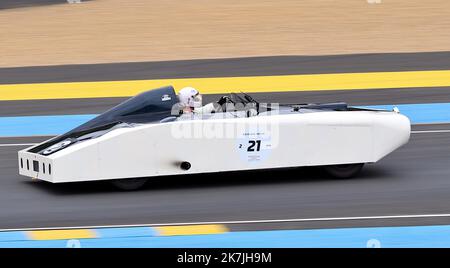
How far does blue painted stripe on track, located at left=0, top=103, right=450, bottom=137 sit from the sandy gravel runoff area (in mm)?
3567

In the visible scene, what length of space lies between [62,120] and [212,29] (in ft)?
22.5

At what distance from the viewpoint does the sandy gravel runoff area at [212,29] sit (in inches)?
709

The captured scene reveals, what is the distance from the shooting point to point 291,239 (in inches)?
339

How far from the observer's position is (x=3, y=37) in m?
19.8

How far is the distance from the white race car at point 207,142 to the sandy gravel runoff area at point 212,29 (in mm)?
7312

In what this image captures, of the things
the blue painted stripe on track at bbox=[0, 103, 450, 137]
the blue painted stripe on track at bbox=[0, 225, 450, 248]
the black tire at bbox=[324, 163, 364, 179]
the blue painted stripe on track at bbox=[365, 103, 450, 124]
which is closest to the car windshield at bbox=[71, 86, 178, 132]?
the blue painted stripe on track at bbox=[0, 225, 450, 248]

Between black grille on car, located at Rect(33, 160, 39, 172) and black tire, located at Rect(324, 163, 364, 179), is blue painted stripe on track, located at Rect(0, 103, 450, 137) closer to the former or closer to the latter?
black grille on car, located at Rect(33, 160, 39, 172)

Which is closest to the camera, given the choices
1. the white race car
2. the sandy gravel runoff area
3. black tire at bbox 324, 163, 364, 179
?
the white race car

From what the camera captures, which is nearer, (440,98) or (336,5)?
(440,98)

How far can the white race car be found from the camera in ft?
31.9

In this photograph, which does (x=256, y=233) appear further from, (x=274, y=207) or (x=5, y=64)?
(x=5, y=64)
